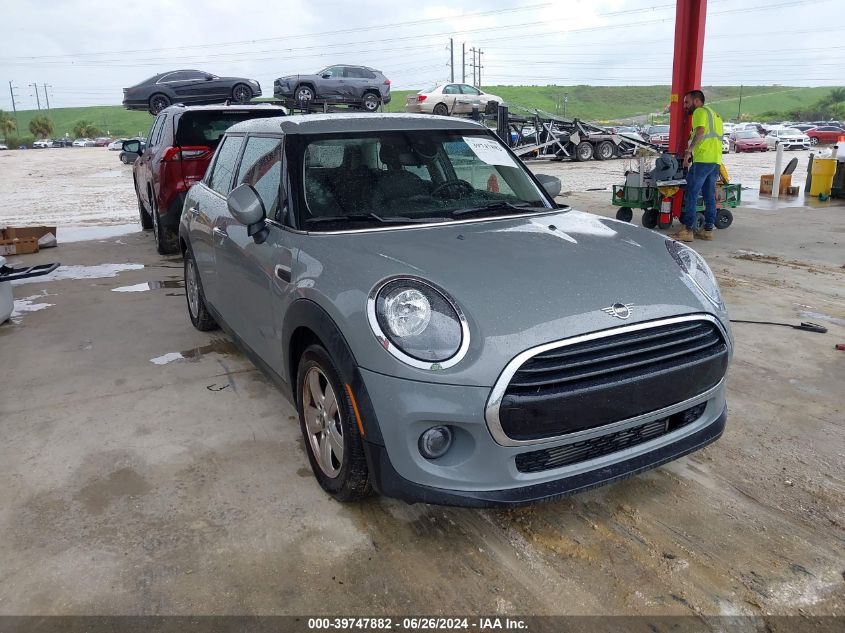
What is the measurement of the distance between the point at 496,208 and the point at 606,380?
53.7 inches

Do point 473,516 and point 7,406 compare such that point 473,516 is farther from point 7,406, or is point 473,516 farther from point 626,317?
point 7,406

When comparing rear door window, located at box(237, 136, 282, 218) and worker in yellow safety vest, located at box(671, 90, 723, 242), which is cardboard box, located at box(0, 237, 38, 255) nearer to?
rear door window, located at box(237, 136, 282, 218)

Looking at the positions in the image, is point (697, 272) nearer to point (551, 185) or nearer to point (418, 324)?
point (551, 185)

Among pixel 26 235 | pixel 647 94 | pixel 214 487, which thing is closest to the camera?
pixel 214 487

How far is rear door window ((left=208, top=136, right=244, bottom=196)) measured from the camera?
4.11 metres

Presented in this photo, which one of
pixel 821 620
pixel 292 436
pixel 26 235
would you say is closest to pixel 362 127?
pixel 292 436

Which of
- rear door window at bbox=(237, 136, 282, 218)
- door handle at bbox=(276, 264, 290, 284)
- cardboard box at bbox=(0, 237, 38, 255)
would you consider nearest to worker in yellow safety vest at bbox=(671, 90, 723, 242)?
rear door window at bbox=(237, 136, 282, 218)

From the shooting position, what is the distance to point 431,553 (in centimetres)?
247

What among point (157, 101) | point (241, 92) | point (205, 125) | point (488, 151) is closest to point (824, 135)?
point (241, 92)

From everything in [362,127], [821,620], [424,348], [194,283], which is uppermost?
[362,127]

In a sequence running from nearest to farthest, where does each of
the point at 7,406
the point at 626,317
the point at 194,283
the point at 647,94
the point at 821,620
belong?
the point at 821,620, the point at 626,317, the point at 7,406, the point at 194,283, the point at 647,94

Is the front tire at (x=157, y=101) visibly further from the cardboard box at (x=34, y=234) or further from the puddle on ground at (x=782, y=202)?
the puddle on ground at (x=782, y=202)

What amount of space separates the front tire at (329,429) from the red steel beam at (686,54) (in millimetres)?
8639

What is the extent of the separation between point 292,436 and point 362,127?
1.62 metres
